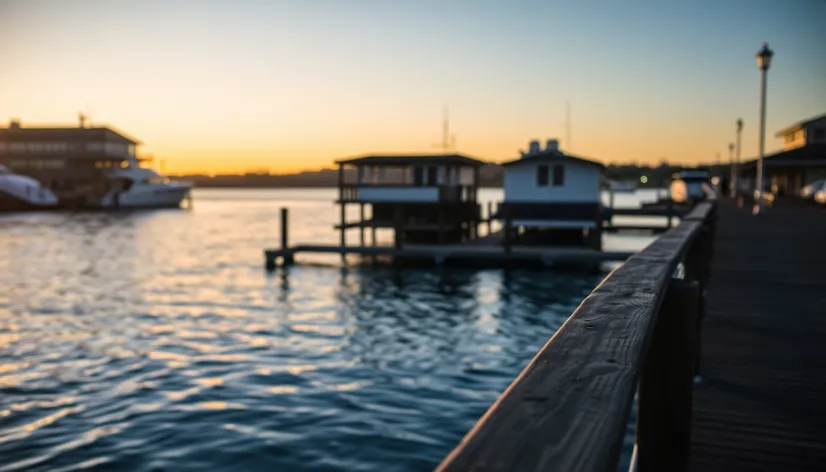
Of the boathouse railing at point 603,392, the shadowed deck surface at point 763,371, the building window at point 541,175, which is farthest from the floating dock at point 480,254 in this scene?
the boathouse railing at point 603,392

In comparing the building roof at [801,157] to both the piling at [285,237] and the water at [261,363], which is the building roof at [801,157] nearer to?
the water at [261,363]

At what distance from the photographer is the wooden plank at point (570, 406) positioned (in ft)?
4.56

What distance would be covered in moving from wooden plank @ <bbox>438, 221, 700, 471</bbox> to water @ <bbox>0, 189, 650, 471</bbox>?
6.76 m

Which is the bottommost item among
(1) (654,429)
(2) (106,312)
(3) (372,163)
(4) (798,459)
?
(2) (106,312)

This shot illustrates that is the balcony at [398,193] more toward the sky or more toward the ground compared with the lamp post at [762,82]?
more toward the ground

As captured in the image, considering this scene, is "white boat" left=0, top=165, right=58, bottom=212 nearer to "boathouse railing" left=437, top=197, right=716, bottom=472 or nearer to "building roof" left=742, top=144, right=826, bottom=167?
"building roof" left=742, top=144, right=826, bottom=167

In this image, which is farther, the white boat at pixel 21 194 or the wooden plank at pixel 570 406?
the white boat at pixel 21 194

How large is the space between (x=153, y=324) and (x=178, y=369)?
5.71 metres

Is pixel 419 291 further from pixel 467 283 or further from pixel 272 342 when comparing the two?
pixel 272 342

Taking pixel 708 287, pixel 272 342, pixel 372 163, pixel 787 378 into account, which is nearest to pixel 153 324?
pixel 272 342

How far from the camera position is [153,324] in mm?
18344

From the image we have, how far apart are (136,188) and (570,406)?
10288cm

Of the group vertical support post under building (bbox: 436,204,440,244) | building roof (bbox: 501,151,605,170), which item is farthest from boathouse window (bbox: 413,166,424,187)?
building roof (bbox: 501,151,605,170)

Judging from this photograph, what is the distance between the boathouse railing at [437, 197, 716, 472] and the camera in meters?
1.42
